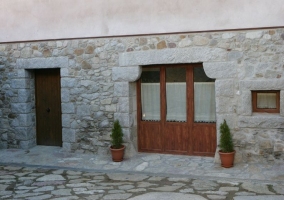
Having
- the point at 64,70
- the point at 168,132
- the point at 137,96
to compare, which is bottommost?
the point at 168,132

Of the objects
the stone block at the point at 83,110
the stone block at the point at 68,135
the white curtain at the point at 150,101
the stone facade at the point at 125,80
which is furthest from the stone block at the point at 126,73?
the stone block at the point at 68,135

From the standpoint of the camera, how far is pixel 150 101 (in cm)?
689

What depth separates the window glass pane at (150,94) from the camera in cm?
682

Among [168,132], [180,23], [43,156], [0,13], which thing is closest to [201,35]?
[180,23]

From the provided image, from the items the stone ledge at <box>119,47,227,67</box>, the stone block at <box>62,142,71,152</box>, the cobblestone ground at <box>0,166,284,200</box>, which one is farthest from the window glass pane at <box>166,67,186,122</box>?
the stone block at <box>62,142,71,152</box>

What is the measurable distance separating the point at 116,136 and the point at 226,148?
1.91 metres

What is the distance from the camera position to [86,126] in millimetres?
7074

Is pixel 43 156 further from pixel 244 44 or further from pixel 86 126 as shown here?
pixel 244 44

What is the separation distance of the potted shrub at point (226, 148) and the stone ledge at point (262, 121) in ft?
1.07

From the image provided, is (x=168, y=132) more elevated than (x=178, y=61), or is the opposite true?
(x=178, y=61)

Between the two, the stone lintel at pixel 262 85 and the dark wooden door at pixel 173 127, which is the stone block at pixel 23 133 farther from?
the stone lintel at pixel 262 85

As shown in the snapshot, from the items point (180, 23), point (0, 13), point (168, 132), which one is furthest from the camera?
point (0, 13)

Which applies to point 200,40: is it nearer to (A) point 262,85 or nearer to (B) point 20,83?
A: (A) point 262,85

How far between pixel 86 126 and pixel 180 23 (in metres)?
2.64
